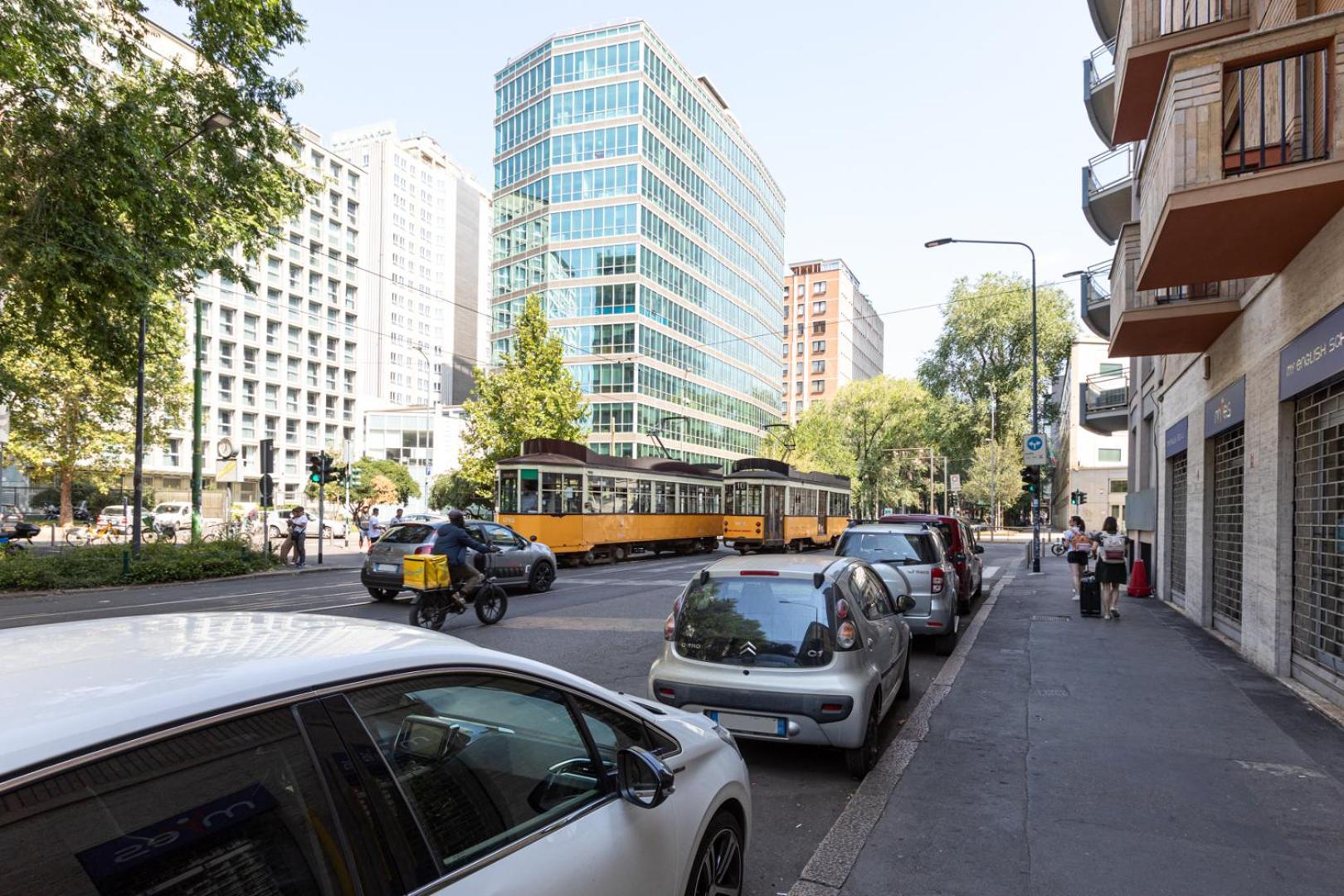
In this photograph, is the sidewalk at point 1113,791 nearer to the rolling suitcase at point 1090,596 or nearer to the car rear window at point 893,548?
the car rear window at point 893,548

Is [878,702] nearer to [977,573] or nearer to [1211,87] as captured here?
[1211,87]

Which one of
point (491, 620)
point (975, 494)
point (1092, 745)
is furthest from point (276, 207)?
point (975, 494)

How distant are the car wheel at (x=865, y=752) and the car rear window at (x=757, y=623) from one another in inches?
22.3

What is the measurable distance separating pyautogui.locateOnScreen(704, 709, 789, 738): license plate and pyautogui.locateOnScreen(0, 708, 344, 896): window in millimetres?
3857

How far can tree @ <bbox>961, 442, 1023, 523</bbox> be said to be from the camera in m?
59.0

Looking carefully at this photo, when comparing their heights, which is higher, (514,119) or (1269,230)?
(514,119)

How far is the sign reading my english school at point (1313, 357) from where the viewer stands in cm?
701

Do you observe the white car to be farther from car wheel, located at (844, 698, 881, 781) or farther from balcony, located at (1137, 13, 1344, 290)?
balcony, located at (1137, 13, 1344, 290)

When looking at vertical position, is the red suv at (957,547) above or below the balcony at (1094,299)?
below

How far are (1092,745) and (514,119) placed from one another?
66.2 metres

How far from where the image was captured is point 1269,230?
8.02 metres

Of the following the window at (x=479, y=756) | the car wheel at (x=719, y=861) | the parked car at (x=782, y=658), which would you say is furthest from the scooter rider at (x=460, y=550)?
the window at (x=479, y=756)

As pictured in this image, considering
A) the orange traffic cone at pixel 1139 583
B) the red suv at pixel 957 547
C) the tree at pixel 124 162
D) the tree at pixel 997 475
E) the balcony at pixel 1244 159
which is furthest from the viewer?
the tree at pixel 997 475

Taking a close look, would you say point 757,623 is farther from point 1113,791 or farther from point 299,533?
point 299,533
